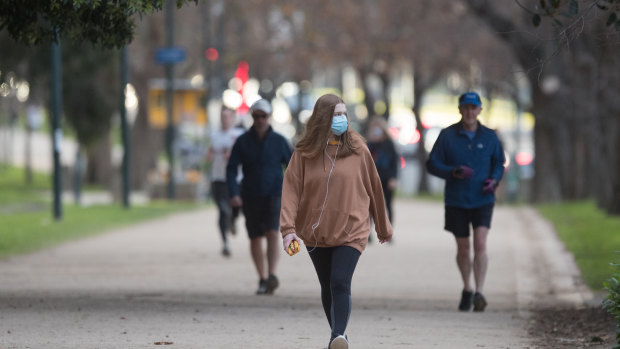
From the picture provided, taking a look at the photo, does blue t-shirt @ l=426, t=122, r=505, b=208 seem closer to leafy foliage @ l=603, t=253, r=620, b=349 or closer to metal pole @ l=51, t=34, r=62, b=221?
leafy foliage @ l=603, t=253, r=620, b=349

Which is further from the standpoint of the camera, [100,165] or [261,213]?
[100,165]

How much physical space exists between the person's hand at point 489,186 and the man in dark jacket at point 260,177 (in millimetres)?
1939

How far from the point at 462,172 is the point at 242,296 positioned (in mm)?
2506

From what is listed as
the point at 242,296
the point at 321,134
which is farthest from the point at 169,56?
the point at 321,134

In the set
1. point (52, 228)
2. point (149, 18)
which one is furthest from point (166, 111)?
point (52, 228)

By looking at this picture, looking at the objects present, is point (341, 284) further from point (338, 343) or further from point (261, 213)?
point (261, 213)

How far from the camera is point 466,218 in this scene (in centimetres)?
1140

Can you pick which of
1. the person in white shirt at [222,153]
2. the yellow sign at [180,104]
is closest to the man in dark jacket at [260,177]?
the person in white shirt at [222,153]

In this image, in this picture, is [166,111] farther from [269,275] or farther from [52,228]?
[269,275]

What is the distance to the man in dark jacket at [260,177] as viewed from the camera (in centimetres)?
1227

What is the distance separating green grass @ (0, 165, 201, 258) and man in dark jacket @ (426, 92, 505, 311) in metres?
7.81

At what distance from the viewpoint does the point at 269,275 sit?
12.6 m

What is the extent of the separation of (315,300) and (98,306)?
2.05 metres

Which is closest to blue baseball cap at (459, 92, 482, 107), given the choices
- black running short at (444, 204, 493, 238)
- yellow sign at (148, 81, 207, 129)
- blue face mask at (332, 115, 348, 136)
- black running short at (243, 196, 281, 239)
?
black running short at (444, 204, 493, 238)
